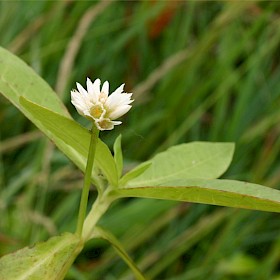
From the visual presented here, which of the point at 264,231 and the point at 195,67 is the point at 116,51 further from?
the point at 264,231

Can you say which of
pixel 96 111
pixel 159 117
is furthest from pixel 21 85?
pixel 159 117

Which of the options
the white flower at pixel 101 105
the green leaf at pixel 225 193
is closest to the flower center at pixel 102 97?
the white flower at pixel 101 105

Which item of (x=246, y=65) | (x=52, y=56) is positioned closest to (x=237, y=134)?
(x=246, y=65)

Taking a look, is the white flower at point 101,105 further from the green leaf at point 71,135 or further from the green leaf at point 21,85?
the green leaf at point 21,85

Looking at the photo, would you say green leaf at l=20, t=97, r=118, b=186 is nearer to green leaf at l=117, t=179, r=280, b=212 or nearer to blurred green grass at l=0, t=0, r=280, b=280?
green leaf at l=117, t=179, r=280, b=212

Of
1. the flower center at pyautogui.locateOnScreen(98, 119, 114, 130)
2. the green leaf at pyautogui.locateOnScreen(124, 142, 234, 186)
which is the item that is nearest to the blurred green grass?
the green leaf at pyautogui.locateOnScreen(124, 142, 234, 186)

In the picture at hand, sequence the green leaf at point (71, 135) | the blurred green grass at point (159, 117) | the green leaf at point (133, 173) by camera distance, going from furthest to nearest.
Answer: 1. the blurred green grass at point (159, 117)
2. the green leaf at point (133, 173)
3. the green leaf at point (71, 135)
